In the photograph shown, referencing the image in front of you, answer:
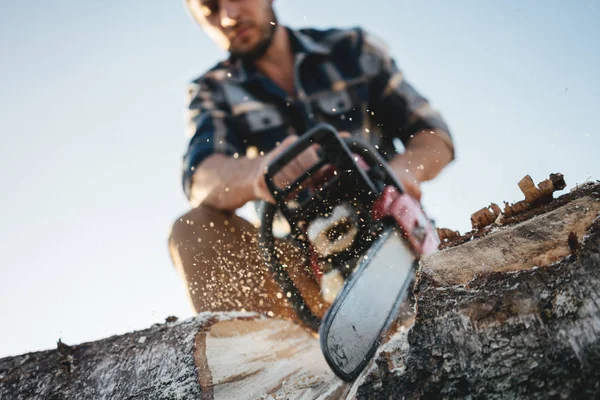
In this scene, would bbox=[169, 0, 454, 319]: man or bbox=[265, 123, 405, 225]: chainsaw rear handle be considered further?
bbox=[169, 0, 454, 319]: man

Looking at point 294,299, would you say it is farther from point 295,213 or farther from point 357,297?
point 357,297

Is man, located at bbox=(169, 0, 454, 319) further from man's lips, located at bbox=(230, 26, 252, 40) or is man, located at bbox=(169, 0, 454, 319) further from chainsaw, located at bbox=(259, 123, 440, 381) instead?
chainsaw, located at bbox=(259, 123, 440, 381)

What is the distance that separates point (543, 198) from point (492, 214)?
14cm

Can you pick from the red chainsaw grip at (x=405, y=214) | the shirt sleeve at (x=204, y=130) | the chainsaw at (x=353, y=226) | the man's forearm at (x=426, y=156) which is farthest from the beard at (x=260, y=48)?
the red chainsaw grip at (x=405, y=214)

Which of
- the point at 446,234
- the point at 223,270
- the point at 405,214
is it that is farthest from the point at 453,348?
the point at 223,270

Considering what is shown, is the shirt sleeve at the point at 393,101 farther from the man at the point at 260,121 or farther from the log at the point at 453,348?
the log at the point at 453,348


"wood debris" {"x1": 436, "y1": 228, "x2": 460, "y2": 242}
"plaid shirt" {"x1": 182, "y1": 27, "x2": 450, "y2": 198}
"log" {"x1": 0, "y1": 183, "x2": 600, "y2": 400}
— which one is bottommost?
"log" {"x1": 0, "y1": 183, "x2": 600, "y2": 400}

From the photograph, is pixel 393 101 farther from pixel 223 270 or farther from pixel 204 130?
pixel 223 270

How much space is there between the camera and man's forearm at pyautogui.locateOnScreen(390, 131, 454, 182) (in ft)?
6.07

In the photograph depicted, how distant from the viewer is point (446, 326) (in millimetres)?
599

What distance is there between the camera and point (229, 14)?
2363 mm

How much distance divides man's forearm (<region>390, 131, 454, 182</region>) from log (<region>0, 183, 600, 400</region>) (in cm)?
99

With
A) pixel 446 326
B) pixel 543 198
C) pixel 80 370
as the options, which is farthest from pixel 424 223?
pixel 80 370

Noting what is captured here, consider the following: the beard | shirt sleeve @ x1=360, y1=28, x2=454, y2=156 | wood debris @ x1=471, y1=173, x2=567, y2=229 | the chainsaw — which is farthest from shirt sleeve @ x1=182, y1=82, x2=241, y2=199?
wood debris @ x1=471, y1=173, x2=567, y2=229
